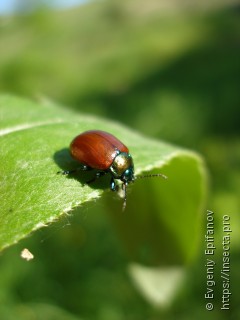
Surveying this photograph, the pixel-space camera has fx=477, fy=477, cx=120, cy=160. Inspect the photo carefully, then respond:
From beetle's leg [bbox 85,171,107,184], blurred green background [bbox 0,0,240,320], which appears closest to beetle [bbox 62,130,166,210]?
beetle's leg [bbox 85,171,107,184]

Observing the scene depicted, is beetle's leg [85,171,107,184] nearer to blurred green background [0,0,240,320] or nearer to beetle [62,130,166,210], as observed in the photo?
beetle [62,130,166,210]

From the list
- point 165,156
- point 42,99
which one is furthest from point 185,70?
point 165,156

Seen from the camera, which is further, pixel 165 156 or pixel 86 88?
pixel 86 88

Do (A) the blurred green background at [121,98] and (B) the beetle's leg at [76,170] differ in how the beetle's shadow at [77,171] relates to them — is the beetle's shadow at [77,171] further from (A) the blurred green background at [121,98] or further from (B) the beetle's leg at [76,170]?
(A) the blurred green background at [121,98]

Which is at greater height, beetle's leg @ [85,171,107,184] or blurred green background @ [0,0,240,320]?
beetle's leg @ [85,171,107,184]

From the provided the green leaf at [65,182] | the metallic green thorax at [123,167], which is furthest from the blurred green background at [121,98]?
the metallic green thorax at [123,167]

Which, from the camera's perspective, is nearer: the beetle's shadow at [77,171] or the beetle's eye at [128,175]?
the beetle's shadow at [77,171]

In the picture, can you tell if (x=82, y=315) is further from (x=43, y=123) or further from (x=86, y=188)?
(x=86, y=188)
